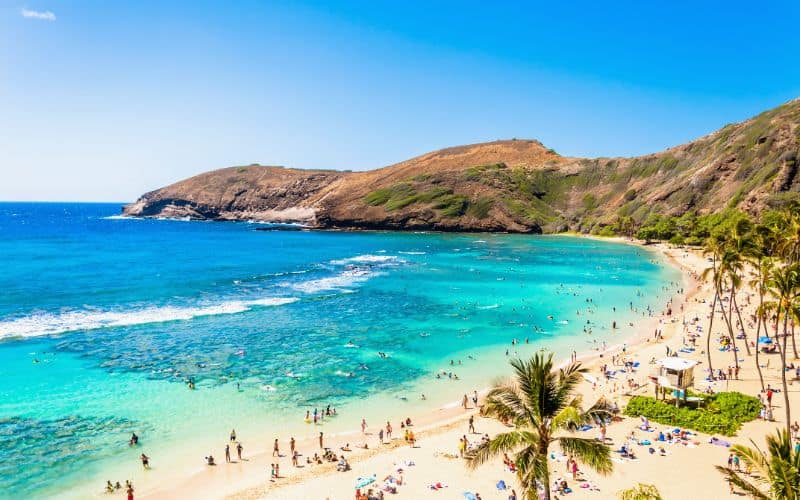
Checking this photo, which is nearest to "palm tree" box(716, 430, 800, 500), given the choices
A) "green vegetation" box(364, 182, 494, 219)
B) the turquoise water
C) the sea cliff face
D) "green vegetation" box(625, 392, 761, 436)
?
"green vegetation" box(625, 392, 761, 436)

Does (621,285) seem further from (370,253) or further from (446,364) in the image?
(370,253)

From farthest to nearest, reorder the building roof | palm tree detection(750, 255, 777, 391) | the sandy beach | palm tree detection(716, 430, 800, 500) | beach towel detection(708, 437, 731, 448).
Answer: palm tree detection(750, 255, 777, 391), the building roof, beach towel detection(708, 437, 731, 448), the sandy beach, palm tree detection(716, 430, 800, 500)

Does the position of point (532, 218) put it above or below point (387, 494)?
above

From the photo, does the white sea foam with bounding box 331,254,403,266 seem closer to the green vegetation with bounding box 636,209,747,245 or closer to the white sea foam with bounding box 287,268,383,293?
the white sea foam with bounding box 287,268,383,293

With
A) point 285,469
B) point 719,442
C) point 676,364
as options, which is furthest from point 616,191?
point 285,469

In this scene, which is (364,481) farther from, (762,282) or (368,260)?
(368,260)

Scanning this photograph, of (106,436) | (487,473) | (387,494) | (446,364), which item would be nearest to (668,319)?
(446,364)
